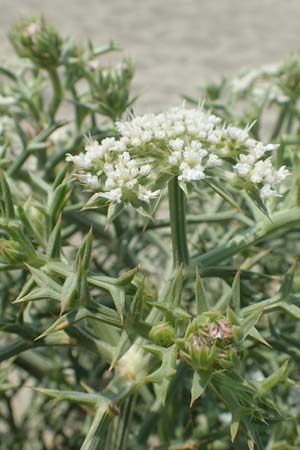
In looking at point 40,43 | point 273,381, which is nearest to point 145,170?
point 273,381

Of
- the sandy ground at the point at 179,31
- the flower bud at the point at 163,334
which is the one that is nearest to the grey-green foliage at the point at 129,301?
the flower bud at the point at 163,334

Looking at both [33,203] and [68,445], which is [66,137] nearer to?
[33,203]

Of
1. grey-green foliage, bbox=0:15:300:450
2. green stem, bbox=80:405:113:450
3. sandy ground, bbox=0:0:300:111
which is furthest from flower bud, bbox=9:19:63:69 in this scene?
sandy ground, bbox=0:0:300:111

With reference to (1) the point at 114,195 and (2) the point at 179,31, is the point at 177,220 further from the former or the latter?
(2) the point at 179,31

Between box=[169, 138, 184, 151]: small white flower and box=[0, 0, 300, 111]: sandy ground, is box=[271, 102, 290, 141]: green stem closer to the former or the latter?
box=[169, 138, 184, 151]: small white flower

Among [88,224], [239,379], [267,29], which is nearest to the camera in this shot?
[239,379]

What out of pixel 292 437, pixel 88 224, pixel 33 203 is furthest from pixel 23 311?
pixel 292 437
